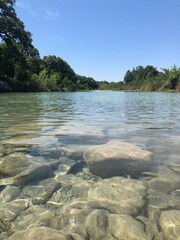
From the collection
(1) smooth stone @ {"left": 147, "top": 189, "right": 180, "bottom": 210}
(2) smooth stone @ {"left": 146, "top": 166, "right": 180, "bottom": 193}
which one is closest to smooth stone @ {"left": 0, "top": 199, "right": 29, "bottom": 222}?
(1) smooth stone @ {"left": 147, "top": 189, "right": 180, "bottom": 210}

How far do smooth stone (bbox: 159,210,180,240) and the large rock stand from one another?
0.83 m

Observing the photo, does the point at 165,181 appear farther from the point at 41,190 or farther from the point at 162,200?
the point at 41,190

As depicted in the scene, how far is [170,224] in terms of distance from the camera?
188 centimetres

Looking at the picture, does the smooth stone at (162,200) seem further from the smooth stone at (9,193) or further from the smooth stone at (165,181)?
the smooth stone at (9,193)

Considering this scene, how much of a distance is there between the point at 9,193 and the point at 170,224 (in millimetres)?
1359

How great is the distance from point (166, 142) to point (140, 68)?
101 metres

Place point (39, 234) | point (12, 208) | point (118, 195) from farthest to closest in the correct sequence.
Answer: point (118, 195) < point (12, 208) < point (39, 234)

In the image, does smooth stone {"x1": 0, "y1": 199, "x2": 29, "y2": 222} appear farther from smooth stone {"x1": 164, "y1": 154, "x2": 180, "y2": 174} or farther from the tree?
the tree

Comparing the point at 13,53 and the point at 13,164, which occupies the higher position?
the point at 13,53

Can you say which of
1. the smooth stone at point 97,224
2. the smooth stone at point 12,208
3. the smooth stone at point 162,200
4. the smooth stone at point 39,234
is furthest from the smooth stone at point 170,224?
the smooth stone at point 12,208

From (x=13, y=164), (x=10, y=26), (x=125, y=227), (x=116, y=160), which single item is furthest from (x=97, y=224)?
(x=10, y=26)

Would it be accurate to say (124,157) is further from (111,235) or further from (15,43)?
(15,43)

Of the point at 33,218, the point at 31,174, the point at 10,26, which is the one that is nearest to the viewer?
the point at 33,218

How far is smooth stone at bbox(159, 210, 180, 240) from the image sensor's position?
1.79 m
